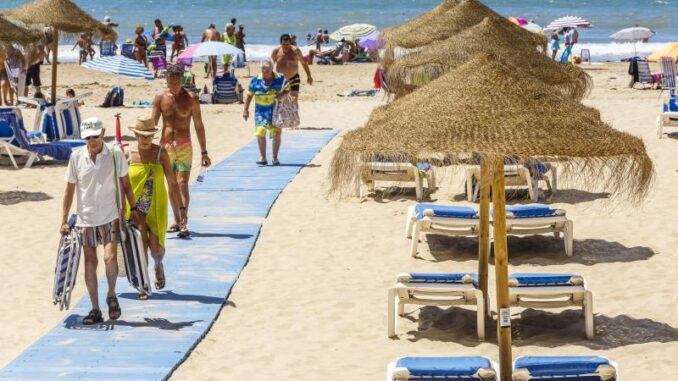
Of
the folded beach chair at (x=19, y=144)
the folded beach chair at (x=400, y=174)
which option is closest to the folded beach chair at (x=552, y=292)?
the folded beach chair at (x=400, y=174)

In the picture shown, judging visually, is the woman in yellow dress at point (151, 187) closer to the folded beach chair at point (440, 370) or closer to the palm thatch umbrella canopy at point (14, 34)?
the folded beach chair at point (440, 370)

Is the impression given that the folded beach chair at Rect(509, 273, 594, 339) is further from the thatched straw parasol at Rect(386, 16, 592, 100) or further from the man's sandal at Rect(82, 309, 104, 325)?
the thatched straw parasol at Rect(386, 16, 592, 100)

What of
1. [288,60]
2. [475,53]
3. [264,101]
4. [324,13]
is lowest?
[264,101]

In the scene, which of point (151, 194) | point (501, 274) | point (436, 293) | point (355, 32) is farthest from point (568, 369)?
point (355, 32)

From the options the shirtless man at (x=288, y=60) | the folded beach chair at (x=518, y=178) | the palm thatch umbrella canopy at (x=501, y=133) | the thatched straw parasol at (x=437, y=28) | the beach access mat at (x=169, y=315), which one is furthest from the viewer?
the shirtless man at (x=288, y=60)

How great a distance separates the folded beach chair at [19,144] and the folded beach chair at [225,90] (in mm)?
7378

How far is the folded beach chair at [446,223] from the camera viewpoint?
9727 mm

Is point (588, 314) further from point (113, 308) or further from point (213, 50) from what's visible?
point (213, 50)

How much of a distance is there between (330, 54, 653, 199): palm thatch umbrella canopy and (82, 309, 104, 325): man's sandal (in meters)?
1.93

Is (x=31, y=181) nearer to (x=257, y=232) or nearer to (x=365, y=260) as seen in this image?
(x=257, y=232)

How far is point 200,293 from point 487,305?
2.07 metres

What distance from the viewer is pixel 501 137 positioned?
20.8 feet

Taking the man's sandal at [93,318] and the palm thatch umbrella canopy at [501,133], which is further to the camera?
the man's sandal at [93,318]

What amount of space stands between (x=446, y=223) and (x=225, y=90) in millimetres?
13234
